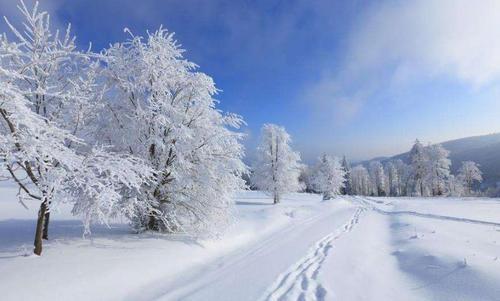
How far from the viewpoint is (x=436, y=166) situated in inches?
2505

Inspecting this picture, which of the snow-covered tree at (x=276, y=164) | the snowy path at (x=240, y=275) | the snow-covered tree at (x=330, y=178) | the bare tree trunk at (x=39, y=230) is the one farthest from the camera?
the snow-covered tree at (x=330, y=178)

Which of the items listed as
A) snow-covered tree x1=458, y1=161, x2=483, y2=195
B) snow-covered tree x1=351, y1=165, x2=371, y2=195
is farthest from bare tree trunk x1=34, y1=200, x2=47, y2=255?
snow-covered tree x1=351, y1=165, x2=371, y2=195

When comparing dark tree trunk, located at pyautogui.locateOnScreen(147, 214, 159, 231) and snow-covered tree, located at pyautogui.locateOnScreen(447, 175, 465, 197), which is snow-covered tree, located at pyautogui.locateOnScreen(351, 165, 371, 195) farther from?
dark tree trunk, located at pyautogui.locateOnScreen(147, 214, 159, 231)

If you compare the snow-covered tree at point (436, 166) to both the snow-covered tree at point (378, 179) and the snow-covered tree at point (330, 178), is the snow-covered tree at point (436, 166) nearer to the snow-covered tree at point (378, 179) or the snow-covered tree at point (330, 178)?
the snow-covered tree at point (330, 178)

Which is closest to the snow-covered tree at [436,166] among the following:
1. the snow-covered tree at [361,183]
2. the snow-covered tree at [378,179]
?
the snow-covered tree at [378,179]

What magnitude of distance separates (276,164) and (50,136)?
109 ft

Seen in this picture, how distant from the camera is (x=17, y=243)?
9.78 m

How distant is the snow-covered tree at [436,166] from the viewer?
6325 cm

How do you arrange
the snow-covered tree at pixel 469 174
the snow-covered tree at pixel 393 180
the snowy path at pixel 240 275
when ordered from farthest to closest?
the snow-covered tree at pixel 393 180 → the snow-covered tree at pixel 469 174 → the snowy path at pixel 240 275

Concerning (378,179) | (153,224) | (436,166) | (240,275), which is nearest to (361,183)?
(378,179)

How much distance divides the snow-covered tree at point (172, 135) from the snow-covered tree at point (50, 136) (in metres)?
1.43

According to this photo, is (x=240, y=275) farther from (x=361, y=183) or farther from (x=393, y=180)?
(x=361, y=183)

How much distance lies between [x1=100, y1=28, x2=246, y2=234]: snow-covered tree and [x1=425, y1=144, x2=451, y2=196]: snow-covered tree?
62808 mm

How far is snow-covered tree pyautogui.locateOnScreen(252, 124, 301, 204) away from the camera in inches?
1543
